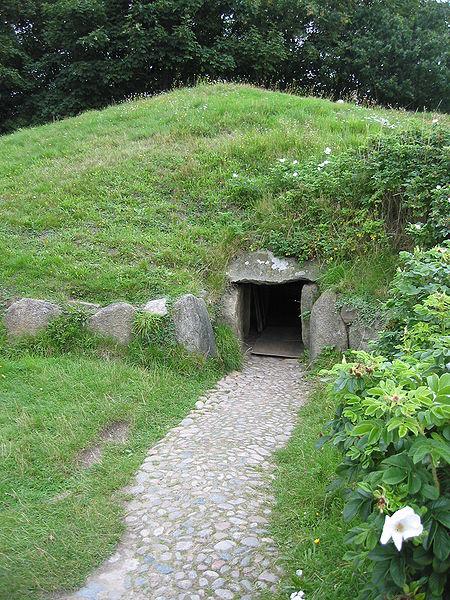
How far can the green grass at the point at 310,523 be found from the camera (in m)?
3.41

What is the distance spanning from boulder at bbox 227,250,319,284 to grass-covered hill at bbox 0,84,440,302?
227mm

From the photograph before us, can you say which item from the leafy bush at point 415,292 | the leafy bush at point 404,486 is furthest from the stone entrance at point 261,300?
the leafy bush at point 404,486

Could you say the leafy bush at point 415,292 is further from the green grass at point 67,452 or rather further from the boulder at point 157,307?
the boulder at point 157,307

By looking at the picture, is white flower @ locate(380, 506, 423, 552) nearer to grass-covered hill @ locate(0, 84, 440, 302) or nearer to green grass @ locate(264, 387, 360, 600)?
green grass @ locate(264, 387, 360, 600)

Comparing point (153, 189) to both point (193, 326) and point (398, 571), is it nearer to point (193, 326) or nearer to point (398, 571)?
point (193, 326)

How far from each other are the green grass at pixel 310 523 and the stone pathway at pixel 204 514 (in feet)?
0.36

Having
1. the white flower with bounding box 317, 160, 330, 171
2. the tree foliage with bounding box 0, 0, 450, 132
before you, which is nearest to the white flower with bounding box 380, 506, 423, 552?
the white flower with bounding box 317, 160, 330, 171

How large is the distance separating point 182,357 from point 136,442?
173 centimetres

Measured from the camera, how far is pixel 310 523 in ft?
13.4

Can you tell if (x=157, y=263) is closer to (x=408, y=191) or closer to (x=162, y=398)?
(x=162, y=398)

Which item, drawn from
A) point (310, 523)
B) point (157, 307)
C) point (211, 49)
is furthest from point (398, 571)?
point (211, 49)

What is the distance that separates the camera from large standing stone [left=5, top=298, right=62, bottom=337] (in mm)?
7215

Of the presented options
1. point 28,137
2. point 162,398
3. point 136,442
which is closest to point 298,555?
point 136,442

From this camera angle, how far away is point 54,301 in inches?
296
